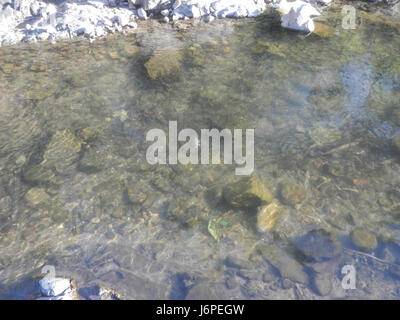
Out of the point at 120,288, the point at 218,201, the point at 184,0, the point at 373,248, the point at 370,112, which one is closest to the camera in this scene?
the point at 120,288

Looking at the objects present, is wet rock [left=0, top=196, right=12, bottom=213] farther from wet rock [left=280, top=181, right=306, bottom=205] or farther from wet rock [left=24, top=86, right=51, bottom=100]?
wet rock [left=280, top=181, right=306, bottom=205]

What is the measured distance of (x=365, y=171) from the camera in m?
5.51

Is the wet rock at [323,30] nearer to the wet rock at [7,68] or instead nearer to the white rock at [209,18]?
the white rock at [209,18]

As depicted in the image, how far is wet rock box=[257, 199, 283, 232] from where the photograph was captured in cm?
473

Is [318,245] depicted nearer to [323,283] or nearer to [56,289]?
[323,283]

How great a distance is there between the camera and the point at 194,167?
5.80m

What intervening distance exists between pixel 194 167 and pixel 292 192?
A: 1912 mm

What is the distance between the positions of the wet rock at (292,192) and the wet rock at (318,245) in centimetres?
65

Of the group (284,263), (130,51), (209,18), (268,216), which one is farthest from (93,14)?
(284,263)

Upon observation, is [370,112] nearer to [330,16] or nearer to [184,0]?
[330,16]

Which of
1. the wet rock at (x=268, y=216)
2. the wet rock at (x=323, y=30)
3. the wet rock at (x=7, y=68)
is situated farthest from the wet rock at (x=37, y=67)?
the wet rock at (x=323, y=30)

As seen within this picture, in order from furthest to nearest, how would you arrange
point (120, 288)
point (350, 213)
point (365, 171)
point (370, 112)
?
point (370, 112), point (365, 171), point (350, 213), point (120, 288)
